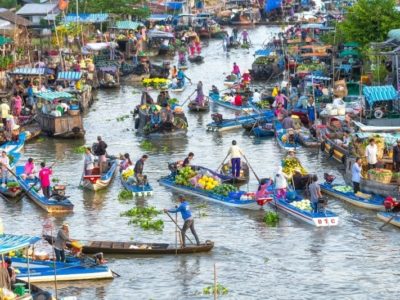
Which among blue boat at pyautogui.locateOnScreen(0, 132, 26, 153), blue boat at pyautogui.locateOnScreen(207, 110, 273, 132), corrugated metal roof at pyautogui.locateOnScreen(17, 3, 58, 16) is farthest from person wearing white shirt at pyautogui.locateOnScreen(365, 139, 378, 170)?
corrugated metal roof at pyautogui.locateOnScreen(17, 3, 58, 16)

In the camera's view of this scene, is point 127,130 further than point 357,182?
Yes

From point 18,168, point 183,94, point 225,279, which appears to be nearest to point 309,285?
point 225,279

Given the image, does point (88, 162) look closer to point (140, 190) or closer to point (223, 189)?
point (140, 190)

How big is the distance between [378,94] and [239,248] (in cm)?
1439

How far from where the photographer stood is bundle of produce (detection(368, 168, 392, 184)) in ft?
118

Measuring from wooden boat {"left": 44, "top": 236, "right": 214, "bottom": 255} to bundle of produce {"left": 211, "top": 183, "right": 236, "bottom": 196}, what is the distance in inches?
212

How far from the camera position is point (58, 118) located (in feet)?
157

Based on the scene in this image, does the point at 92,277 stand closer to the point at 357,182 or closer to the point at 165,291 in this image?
the point at 165,291

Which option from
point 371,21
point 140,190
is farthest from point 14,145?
point 371,21

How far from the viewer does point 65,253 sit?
98.8 ft

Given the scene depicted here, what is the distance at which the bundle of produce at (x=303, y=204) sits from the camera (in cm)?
3481

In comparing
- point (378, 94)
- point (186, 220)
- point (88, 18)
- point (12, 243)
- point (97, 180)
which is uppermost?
point (88, 18)

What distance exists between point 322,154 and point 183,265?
14663 millimetres

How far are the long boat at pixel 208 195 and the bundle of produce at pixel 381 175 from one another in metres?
3.19
